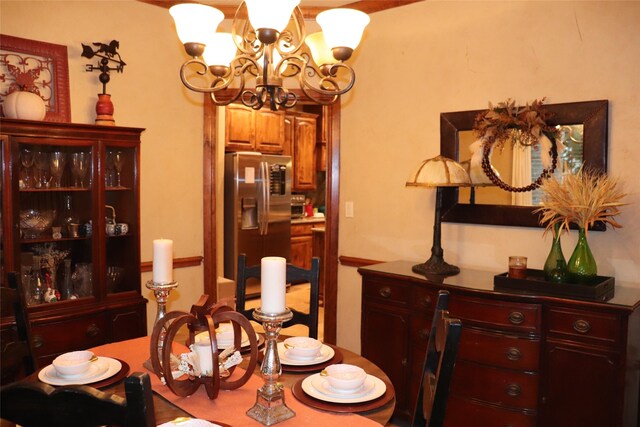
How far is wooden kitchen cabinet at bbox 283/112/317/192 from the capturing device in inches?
263

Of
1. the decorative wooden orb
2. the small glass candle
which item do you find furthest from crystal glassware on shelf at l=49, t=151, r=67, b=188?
the small glass candle

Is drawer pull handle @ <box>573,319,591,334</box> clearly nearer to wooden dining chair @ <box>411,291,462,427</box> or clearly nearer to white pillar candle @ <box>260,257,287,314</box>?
wooden dining chair @ <box>411,291,462,427</box>

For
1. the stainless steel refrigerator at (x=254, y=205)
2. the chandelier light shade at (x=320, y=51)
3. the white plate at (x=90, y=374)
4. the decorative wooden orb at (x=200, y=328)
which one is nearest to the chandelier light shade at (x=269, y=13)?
the chandelier light shade at (x=320, y=51)

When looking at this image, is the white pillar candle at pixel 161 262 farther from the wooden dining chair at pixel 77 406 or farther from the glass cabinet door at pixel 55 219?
the glass cabinet door at pixel 55 219

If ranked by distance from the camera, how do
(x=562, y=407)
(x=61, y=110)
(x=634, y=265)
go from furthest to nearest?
(x=61, y=110) < (x=634, y=265) < (x=562, y=407)

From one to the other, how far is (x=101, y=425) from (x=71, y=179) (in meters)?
2.40

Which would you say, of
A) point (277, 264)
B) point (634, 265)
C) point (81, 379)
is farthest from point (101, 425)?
point (634, 265)

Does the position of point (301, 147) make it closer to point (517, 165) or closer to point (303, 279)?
point (517, 165)

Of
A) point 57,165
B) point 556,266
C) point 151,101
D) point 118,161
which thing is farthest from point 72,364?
point 151,101

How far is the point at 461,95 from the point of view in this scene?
3293 mm

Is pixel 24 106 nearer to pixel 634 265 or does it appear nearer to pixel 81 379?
pixel 81 379

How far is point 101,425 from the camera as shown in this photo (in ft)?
3.08

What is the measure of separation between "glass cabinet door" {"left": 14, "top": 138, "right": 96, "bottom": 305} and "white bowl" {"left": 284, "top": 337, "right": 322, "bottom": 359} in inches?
61.9

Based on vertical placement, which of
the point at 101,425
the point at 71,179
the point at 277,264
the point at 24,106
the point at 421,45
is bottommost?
the point at 101,425
